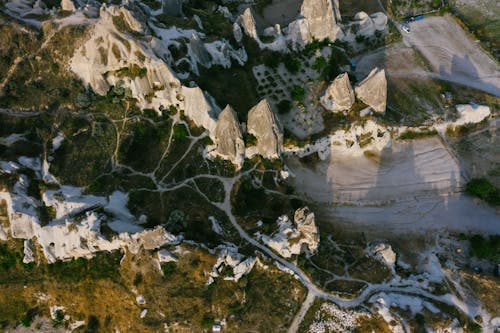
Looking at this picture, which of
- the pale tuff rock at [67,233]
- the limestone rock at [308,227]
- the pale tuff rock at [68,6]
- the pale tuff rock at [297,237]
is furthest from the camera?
the pale tuff rock at [68,6]

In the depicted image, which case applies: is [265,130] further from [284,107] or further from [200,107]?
[200,107]

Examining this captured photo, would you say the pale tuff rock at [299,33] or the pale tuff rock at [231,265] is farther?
the pale tuff rock at [299,33]

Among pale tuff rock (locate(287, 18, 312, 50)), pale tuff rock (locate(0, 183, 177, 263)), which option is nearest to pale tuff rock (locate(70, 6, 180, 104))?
pale tuff rock (locate(0, 183, 177, 263))

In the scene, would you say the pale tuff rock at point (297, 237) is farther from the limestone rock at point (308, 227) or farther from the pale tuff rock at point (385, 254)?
the pale tuff rock at point (385, 254)

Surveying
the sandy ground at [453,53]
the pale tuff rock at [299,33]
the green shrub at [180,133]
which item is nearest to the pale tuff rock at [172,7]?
the pale tuff rock at [299,33]

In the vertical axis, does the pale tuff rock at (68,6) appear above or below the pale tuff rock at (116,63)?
above

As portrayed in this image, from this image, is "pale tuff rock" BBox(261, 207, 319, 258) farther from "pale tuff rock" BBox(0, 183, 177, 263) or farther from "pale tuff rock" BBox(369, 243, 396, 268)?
"pale tuff rock" BBox(0, 183, 177, 263)
